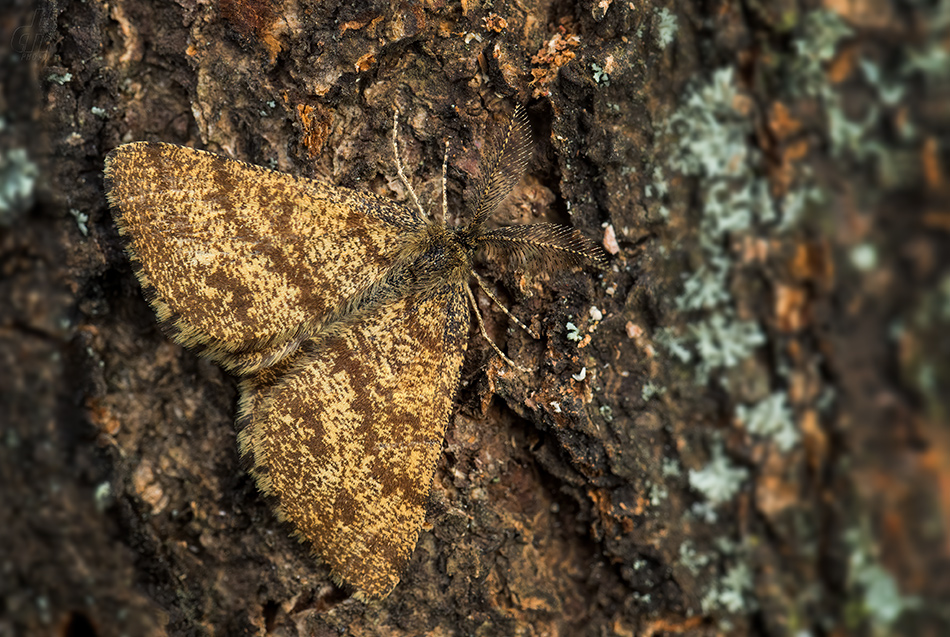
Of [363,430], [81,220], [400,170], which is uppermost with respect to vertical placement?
[400,170]

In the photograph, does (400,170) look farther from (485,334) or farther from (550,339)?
(550,339)

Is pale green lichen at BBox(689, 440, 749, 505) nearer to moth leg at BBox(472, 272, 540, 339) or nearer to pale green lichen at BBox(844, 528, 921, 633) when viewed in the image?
pale green lichen at BBox(844, 528, 921, 633)

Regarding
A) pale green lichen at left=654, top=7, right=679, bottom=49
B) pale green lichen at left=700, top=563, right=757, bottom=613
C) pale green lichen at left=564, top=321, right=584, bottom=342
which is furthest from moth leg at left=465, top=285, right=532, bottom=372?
pale green lichen at left=654, top=7, right=679, bottom=49

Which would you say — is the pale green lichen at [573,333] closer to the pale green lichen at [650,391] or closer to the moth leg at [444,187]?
the pale green lichen at [650,391]

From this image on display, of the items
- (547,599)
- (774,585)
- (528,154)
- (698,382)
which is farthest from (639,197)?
(547,599)

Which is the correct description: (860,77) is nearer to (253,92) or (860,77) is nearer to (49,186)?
(253,92)

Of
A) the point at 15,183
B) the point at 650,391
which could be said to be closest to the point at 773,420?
the point at 650,391
